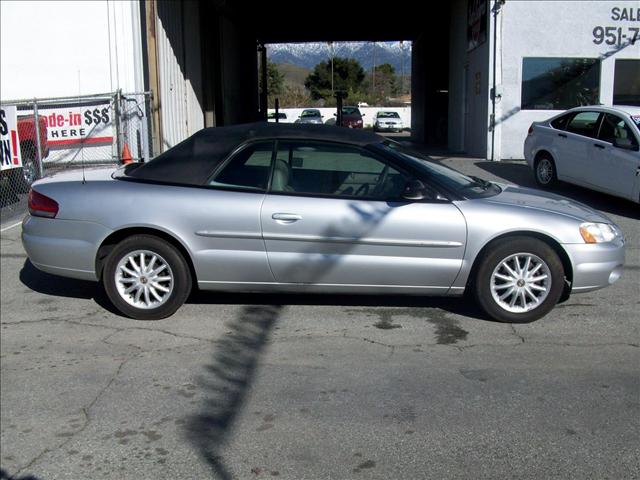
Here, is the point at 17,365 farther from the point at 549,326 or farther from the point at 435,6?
the point at 435,6

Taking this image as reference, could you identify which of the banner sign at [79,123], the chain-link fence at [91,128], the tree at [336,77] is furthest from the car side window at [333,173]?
the tree at [336,77]

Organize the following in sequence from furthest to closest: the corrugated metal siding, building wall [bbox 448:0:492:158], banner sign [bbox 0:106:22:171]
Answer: building wall [bbox 448:0:492:158] < the corrugated metal siding < banner sign [bbox 0:106:22:171]

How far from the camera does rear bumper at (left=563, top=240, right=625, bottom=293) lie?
5.81 m

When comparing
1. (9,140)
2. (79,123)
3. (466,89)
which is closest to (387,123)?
(466,89)

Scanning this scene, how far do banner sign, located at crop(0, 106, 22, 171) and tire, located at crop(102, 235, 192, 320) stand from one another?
5871 millimetres

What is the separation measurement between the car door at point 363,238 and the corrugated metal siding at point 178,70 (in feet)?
37.6

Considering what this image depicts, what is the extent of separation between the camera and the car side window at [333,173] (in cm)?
593

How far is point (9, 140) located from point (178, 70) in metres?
9.13

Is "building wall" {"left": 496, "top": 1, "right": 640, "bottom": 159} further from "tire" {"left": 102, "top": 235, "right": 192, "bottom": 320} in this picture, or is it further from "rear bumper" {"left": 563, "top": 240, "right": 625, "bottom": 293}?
"tire" {"left": 102, "top": 235, "right": 192, "bottom": 320}

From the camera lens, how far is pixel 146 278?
5973 mm

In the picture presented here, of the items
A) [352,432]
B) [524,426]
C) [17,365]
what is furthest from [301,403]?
[17,365]

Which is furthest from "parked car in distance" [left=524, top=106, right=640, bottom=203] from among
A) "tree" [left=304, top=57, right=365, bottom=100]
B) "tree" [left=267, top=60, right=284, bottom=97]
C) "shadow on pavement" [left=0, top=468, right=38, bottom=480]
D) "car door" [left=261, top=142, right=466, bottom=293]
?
"tree" [left=304, top=57, right=365, bottom=100]

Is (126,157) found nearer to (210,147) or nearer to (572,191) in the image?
(210,147)

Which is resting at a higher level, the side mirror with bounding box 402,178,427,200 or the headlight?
the side mirror with bounding box 402,178,427,200
